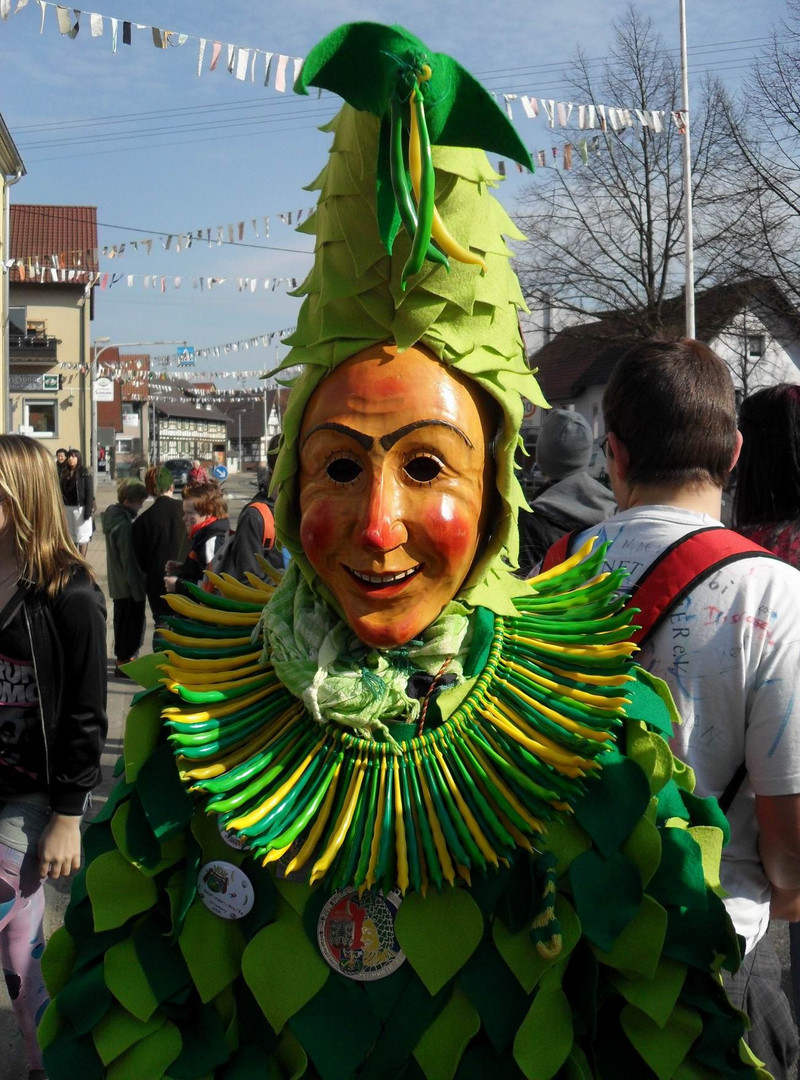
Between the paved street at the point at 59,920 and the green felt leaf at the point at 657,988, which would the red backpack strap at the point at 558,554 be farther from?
the paved street at the point at 59,920

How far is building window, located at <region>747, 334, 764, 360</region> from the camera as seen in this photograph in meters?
21.1

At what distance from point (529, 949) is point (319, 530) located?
0.65m

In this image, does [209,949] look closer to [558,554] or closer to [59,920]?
[558,554]

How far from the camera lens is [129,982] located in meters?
1.41

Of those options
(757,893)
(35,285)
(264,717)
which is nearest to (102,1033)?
(264,717)

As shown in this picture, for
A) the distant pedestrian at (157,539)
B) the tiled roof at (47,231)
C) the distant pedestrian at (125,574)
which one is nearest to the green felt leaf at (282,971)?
the distant pedestrian at (157,539)

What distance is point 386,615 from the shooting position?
1.43 metres

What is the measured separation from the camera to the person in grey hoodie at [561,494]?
3480 mm

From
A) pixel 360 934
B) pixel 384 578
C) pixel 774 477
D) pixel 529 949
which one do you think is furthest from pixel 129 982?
pixel 774 477

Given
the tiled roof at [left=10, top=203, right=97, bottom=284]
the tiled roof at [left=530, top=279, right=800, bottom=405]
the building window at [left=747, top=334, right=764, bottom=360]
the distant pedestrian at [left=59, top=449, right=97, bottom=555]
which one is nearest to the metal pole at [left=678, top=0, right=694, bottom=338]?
the tiled roof at [left=530, top=279, right=800, bottom=405]

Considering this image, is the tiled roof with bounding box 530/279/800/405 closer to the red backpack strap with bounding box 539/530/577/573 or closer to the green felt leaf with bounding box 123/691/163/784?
A: the red backpack strap with bounding box 539/530/577/573

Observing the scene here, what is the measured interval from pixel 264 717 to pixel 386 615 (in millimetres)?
280

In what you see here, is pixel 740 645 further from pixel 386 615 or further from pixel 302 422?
pixel 302 422

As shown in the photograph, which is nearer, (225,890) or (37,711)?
(225,890)
